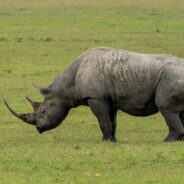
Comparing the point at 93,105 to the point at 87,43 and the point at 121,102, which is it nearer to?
the point at 121,102

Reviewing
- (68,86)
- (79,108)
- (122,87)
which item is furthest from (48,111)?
(79,108)

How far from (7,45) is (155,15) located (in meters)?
13.7

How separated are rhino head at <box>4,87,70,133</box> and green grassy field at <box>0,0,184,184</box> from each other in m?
0.36

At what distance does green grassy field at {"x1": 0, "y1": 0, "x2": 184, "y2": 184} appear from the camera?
1062 centimetres

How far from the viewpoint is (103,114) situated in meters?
13.1

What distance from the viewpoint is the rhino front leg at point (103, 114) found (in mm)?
13008

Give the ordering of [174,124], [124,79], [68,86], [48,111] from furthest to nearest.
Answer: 1. [48,111]
2. [68,86]
3. [124,79]
4. [174,124]

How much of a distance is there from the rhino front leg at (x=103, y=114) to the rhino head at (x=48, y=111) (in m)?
0.76

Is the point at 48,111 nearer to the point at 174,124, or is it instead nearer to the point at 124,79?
the point at 124,79

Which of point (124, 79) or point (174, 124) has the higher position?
point (124, 79)

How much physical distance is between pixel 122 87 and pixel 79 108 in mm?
5266

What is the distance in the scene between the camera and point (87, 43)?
29609 millimetres

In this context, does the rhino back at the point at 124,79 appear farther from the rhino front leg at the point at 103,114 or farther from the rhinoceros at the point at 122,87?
the rhino front leg at the point at 103,114

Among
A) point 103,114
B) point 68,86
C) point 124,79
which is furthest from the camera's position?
point 68,86
